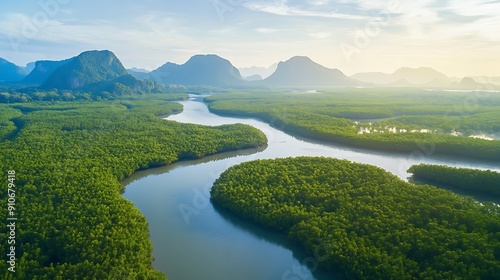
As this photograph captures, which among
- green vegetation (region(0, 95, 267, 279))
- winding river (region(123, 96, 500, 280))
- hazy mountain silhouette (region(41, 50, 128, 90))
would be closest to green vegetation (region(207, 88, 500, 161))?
winding river (region(123, 96, 500, 280))

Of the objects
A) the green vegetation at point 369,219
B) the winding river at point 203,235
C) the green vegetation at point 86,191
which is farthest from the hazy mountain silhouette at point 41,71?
the green vegetation at point 369,219

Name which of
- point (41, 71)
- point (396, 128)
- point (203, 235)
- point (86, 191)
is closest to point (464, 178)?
point (203, 235)

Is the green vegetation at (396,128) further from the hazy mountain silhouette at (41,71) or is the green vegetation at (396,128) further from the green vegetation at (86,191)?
the hazy mountain silhouette at (41,71)

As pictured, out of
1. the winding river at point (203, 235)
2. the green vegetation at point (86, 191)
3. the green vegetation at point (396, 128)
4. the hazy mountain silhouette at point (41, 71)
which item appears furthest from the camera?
the hazy mountain silhouette at point (41, 71)

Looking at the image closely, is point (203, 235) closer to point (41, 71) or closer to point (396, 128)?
point (396, 128)

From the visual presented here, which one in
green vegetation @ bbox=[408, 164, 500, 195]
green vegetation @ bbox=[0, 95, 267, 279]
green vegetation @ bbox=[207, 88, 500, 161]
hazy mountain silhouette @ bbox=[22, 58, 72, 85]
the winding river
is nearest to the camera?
green vegetation @ bbox=[0, 95, 267, 279]

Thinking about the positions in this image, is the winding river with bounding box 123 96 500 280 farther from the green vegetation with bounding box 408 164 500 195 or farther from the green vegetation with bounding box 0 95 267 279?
the green vegetation with bounding box 408 164 500 195

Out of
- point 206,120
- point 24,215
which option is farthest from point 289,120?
point 24,215
